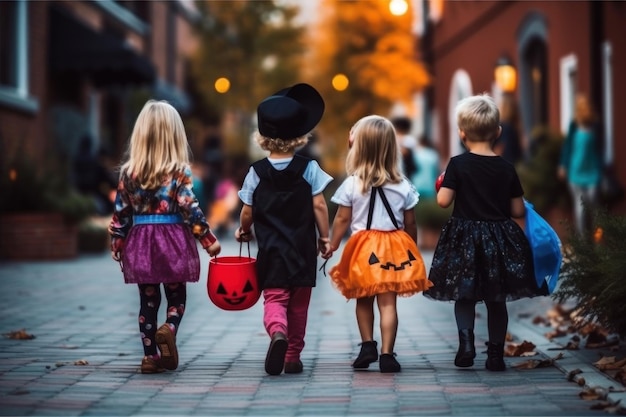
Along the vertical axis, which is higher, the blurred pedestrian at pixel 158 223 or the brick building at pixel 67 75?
the brick building at pixel 67 75

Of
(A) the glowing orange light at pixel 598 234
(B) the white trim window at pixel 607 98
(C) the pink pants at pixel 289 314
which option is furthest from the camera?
(B) the white trim window at pixel 607 98

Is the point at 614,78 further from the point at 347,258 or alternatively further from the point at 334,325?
the point at 347,258

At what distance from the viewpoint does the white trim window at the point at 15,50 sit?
58.4 ft

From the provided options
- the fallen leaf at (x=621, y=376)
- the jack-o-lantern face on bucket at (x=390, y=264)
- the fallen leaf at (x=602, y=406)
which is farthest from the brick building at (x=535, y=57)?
the fallen leaf at (x=602, y=406)

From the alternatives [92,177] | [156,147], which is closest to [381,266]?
[156,147]

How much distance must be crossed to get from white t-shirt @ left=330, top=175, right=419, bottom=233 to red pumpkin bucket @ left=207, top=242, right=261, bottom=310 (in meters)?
0.65

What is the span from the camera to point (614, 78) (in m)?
14.6

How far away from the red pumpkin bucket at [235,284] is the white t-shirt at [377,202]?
0.65 metres

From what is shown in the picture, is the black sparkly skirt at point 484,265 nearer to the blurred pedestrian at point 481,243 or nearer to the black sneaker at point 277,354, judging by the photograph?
the blurred pedestrian at point 481,243

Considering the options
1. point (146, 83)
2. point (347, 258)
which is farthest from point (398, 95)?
point (347, 258)

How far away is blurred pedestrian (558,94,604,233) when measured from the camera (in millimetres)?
14195

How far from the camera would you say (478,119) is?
6.75 m

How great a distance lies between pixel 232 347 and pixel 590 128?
310 inches

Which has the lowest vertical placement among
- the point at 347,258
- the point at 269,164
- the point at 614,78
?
the point at 347,258
